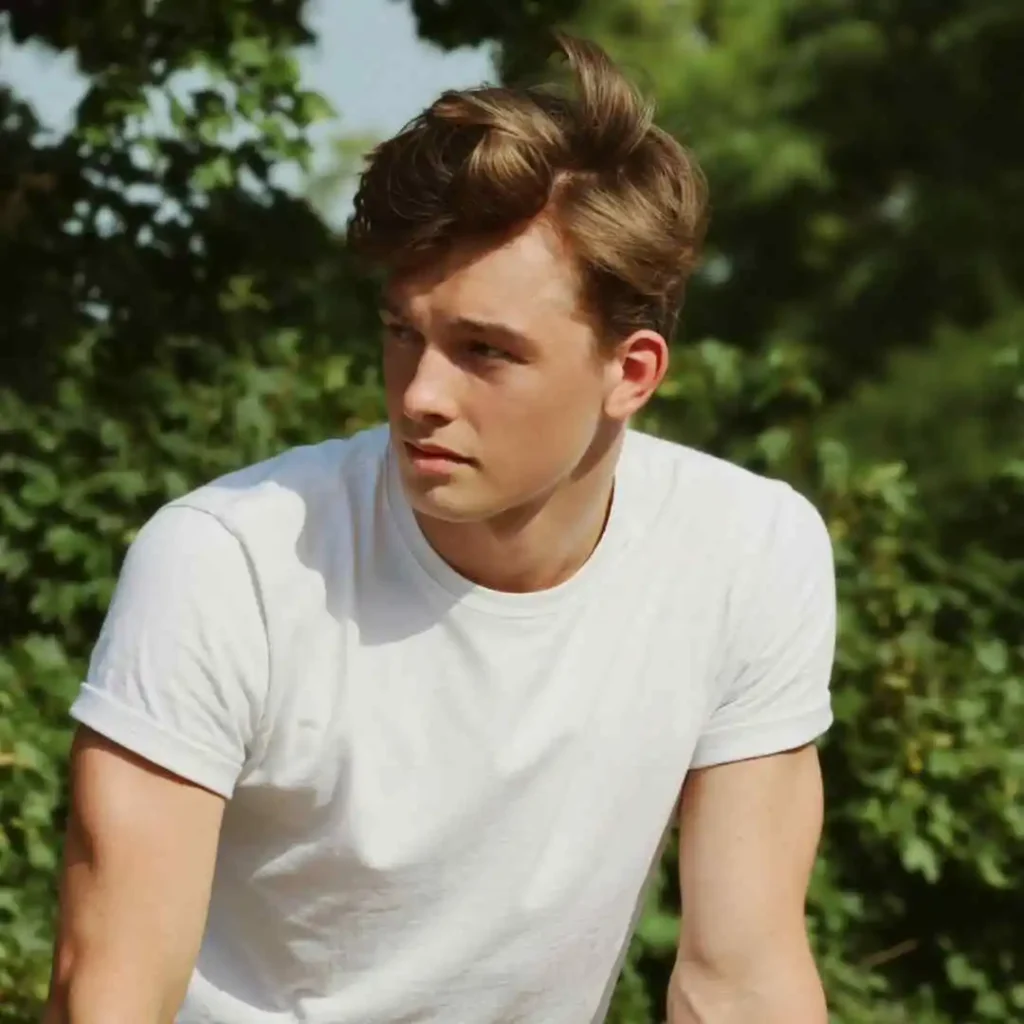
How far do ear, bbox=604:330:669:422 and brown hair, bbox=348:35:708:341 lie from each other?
2 centimetres

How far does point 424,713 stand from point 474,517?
0.24m

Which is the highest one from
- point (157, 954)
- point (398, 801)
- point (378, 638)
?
point (378, 638)

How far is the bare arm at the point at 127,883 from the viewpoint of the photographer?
2.33 m

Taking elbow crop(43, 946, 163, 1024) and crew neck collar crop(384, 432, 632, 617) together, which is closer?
elbow crop(43, 946, 163, 1024)

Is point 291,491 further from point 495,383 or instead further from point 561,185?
point 561,185

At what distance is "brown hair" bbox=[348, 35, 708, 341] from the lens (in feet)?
7.86

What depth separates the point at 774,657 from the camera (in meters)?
2.71

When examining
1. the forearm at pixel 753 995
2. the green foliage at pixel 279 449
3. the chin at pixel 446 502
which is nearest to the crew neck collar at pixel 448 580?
the chin at pixel 446 502

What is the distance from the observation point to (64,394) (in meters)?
4.84

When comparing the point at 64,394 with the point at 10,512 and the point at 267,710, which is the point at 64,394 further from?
the point at 267,710

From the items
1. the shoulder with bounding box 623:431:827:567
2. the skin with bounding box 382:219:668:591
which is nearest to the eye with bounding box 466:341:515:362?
the skin with bounding box 382:219:668:591

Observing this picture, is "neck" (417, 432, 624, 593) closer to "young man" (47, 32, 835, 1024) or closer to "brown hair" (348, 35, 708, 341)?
"young man" (47, 32, 835, 1024)

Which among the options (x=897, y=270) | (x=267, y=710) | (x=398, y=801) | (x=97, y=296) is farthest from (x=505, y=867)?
Answer: (x=897, y=270)

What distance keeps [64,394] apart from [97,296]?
400mm
